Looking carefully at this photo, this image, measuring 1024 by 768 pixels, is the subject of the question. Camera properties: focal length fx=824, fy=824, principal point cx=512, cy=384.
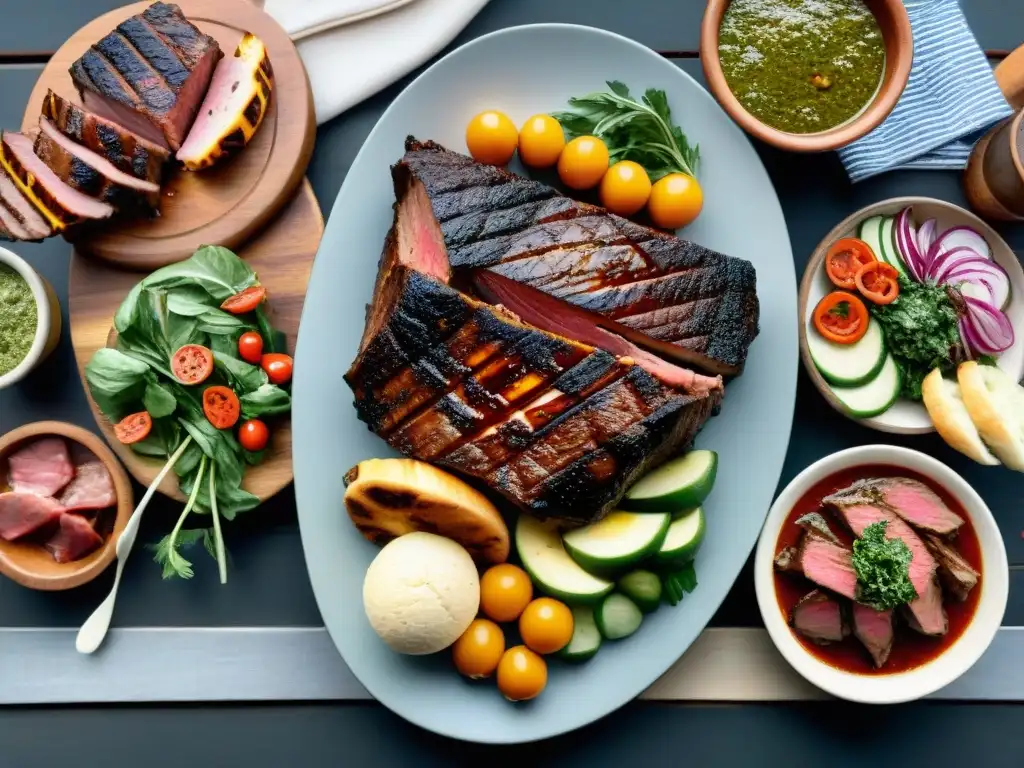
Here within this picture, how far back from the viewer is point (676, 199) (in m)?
3.12

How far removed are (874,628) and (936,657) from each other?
0.29 m

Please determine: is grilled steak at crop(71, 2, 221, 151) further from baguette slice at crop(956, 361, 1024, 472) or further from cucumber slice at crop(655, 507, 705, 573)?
baguette slice at crop(956, 361, 1024, 472)

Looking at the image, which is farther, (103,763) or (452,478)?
(103,763)

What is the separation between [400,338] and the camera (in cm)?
287

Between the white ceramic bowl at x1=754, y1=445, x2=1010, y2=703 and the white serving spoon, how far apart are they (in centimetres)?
225

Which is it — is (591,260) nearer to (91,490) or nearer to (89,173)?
(89,173)

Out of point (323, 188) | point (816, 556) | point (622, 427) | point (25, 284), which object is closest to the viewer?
point (622, 427)

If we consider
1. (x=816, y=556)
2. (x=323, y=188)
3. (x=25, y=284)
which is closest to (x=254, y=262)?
(x=323, y=188)

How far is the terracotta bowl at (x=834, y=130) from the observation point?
3.07 metres

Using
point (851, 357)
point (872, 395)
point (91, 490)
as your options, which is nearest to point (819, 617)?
point (872, 395)

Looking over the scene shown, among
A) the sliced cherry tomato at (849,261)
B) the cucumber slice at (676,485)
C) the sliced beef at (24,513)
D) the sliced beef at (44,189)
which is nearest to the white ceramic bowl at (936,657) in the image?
the cucumber slice at (676,485)

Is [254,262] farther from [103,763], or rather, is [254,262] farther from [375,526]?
[103,763]

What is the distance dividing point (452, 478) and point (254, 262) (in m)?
1.24

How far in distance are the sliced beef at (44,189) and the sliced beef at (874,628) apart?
3.21 metres
